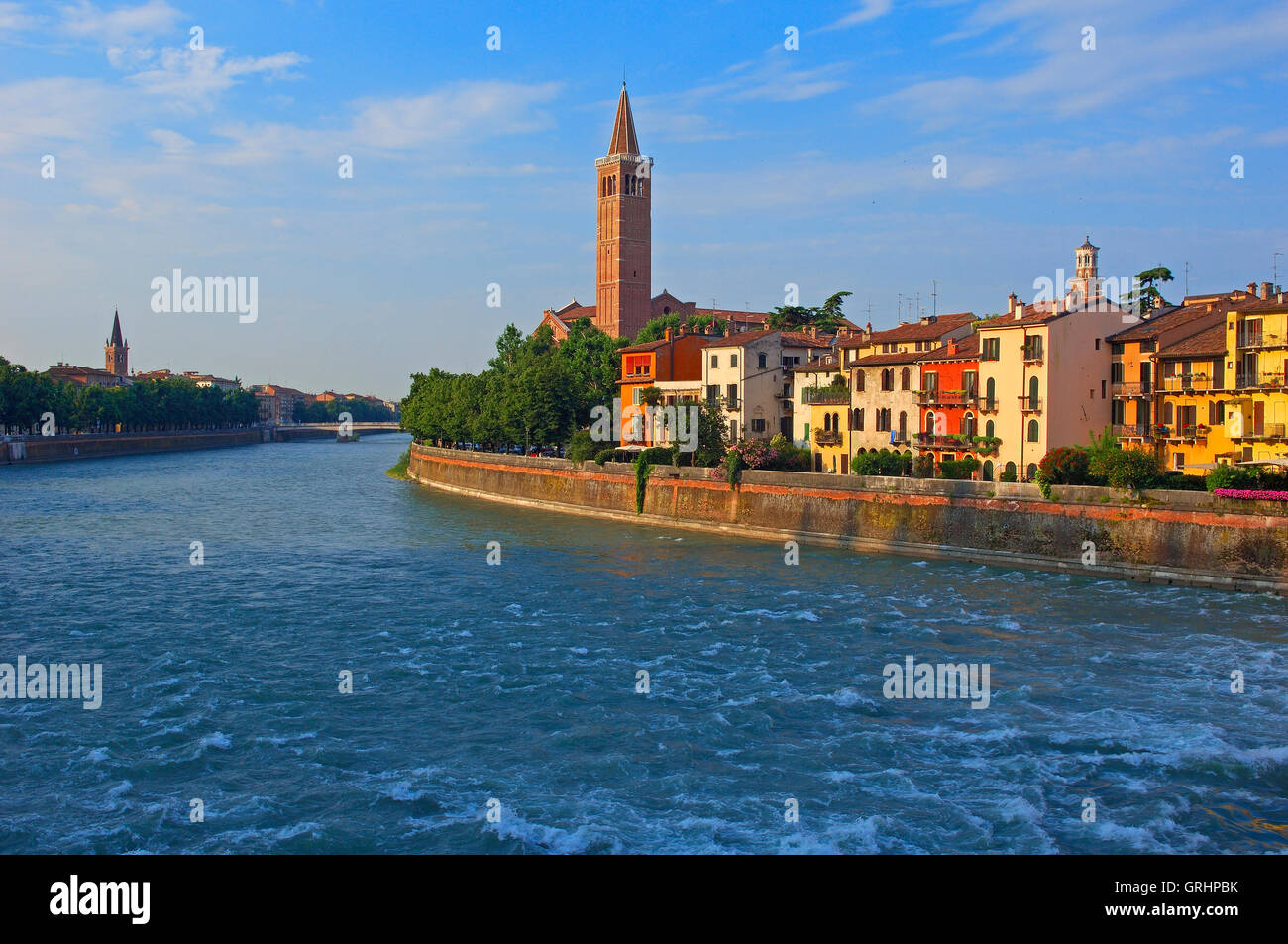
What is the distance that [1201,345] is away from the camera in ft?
140

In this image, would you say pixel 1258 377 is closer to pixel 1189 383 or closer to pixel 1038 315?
pixel 1189 383

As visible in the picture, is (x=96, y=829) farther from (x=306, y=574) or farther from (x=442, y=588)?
(x=306, y=574)

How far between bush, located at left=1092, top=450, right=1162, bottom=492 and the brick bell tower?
102 m

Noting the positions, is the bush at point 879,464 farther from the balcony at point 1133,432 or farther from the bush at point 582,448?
the bush at point 582,448

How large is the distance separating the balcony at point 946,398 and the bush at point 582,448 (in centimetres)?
2152

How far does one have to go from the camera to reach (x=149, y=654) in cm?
2534

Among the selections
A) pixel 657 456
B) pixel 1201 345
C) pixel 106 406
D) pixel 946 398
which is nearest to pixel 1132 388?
pixel 1201 345

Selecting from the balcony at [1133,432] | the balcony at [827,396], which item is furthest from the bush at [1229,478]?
the balcony at [827,396]

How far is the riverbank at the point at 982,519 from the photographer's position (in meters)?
33.6

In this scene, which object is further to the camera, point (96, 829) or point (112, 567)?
point (112, 567)

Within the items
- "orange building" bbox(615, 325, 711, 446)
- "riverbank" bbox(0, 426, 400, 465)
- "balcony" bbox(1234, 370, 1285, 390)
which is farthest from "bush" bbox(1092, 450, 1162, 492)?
"riverbank" bbox(0, 426, 400, 465)

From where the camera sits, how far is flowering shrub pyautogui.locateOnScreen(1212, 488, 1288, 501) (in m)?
32.9
